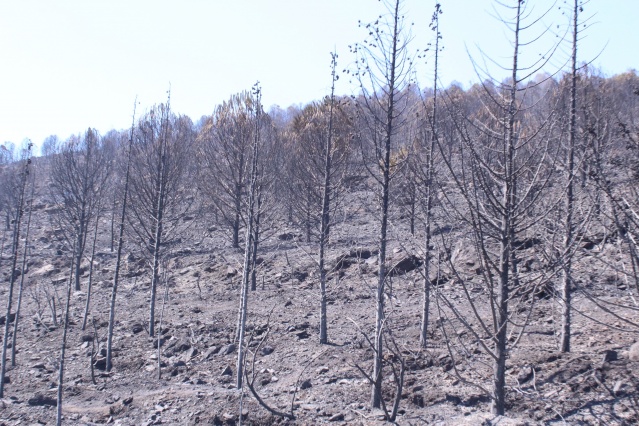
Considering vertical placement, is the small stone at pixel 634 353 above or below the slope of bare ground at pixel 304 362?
above

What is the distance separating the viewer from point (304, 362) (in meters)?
11.6

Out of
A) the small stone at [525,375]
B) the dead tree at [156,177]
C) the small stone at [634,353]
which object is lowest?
the small stone at [525,375]

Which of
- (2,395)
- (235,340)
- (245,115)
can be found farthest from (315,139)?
(2,395)

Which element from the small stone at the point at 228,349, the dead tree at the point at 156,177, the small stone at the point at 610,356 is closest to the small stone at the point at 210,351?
the small stone at the point at 228,349

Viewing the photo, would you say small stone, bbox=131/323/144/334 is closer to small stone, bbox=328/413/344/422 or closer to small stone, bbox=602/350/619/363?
small stone, bbox=328/413/344/422

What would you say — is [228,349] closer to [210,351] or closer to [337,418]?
[210,351]

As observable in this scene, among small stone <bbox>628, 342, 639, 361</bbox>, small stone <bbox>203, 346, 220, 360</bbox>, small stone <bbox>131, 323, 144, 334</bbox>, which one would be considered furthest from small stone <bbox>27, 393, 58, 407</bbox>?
small stone <bbox>628, 342, 639, 361</bbox>

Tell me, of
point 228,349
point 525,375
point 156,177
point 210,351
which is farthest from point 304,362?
point 156,177

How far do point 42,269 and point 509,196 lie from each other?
2556cm

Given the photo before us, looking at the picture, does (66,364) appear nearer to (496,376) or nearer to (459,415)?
(459,415)

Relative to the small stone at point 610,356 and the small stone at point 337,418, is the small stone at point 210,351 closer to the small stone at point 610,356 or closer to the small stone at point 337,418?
the small stone at point 337,418

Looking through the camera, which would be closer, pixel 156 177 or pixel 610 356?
pixel 610 356

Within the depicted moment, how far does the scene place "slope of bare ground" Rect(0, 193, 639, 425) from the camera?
7809 millimetres

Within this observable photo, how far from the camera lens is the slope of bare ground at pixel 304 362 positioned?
7809mm
